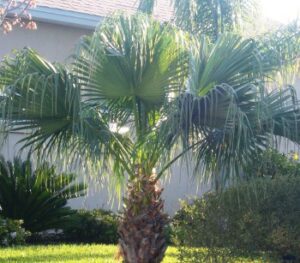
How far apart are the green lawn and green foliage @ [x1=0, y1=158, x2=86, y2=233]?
957mm

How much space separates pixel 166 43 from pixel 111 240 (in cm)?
611

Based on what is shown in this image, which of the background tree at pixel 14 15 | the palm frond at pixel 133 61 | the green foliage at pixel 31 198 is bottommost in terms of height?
the green foliage at pixel 31 198

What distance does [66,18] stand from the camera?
14.4 meters

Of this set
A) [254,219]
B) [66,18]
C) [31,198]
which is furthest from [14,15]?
[254,219]

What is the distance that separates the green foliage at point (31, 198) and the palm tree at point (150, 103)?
4.44 meters

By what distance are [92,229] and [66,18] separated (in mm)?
4418

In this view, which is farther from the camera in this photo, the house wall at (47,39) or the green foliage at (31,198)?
the house wall at (47,39)

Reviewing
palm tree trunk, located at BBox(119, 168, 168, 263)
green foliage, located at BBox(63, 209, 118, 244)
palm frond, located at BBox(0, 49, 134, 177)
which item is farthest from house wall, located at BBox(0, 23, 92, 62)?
palm tree trunk, located at BBox(119, 168, 168, 263)

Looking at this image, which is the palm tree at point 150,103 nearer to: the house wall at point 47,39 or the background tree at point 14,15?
the background tree at point 14,15

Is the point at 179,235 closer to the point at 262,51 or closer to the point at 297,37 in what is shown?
the point at 262,51

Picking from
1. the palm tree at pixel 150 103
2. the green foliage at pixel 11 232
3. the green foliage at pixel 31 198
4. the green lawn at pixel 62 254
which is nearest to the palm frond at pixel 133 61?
the palm tree at pixel 150 103

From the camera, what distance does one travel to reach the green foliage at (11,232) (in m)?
11.4

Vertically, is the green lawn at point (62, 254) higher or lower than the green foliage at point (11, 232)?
lower

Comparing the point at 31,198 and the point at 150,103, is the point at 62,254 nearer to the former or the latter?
the point at 31,198
